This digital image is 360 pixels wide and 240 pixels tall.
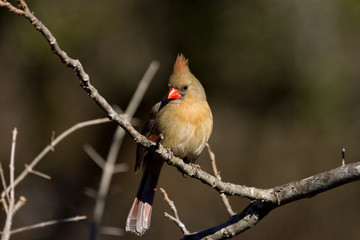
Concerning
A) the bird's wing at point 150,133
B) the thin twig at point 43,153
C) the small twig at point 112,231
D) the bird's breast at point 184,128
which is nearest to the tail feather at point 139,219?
the small twig at point 112,231

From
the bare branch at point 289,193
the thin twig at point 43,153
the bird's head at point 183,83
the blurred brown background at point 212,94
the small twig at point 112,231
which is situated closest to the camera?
the bare branch at point 289,193

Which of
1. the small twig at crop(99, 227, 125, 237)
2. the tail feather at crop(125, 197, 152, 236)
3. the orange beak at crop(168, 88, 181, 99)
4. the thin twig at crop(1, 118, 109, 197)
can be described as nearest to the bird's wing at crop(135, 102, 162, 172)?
the orange beak at crop(168, 88, 181, 99)

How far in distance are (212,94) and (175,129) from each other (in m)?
3.31

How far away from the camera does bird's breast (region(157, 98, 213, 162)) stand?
3861mm

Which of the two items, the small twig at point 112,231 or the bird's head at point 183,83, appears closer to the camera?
the small twig at point 112,231

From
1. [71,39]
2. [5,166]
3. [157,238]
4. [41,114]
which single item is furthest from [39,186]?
[71,39]

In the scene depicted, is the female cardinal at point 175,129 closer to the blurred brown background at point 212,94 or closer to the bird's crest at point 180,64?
the bird's crest at point 180,64

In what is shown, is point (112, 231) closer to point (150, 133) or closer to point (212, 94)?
point (150, 133)

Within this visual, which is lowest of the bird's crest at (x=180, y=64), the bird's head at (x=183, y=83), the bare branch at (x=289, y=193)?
the bare branch at (x=289, y=193)

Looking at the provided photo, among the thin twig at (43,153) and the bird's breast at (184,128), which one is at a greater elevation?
the bird's breast at (184,128)

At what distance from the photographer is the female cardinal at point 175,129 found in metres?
3.87

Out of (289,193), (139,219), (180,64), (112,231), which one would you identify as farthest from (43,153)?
(112,231)

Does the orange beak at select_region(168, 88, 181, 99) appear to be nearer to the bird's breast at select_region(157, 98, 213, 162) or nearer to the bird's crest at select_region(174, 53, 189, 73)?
the bird's breast at select_region(157, 98, 213, 162)

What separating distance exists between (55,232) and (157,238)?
1847 mm
